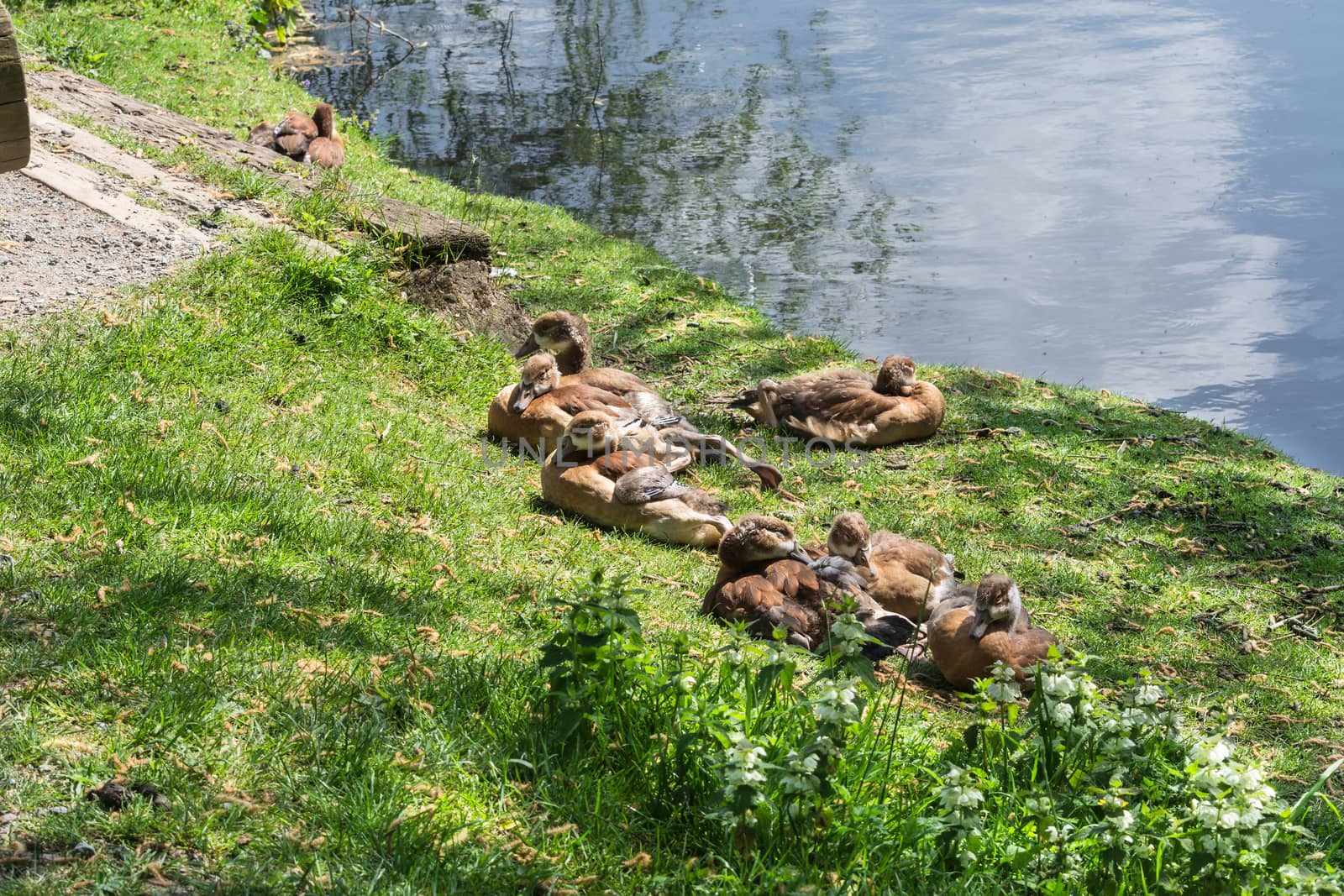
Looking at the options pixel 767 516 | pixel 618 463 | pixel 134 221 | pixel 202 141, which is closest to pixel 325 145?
pixel 202 141

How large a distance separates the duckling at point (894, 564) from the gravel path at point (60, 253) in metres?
4.96

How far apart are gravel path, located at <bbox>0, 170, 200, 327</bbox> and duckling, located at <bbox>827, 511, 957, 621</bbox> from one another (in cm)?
496

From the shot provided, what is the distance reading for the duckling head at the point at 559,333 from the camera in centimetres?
880

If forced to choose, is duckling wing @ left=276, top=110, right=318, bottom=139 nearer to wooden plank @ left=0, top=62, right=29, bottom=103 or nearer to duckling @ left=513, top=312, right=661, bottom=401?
duckling @ left=513, top=312, right=661, bottom=401

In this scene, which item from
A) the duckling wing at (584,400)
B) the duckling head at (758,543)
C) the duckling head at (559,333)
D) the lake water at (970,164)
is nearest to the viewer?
the duckling head at (758,543)

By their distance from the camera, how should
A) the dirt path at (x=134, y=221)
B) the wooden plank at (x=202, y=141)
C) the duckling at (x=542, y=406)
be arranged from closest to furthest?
the dirt path at (x=134, y=221)
the duckling at (x=542, y=406)
the wooden plank at (x=202, y=141)

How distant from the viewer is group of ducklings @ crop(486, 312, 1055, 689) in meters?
5.67

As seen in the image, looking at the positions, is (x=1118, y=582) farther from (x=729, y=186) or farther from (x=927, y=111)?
(x=927, y=111)

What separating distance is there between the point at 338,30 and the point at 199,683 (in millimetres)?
27786

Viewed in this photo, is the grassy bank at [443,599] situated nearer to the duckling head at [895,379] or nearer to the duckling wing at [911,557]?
the duckling head at [895,379]

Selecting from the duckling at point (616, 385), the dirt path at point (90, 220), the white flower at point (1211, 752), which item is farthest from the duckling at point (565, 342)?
the white flower at point (1211, 752)

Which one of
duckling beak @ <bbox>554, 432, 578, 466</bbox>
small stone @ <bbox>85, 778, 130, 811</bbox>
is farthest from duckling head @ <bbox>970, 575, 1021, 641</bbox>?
small stone @ <bbox>85, 778, 130, 811</bbox>

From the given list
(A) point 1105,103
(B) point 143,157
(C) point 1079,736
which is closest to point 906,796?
(C) point 1079,736

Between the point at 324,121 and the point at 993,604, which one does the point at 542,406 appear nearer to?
the point at 993,604
